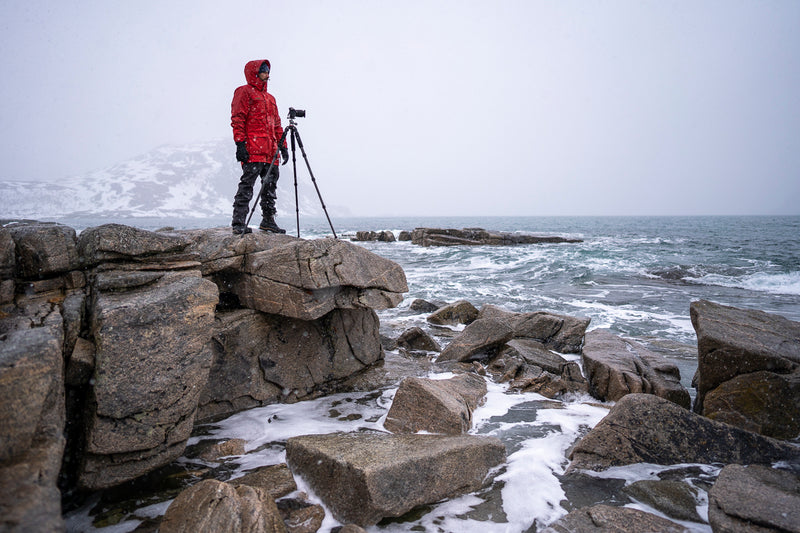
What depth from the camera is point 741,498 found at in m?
3.24

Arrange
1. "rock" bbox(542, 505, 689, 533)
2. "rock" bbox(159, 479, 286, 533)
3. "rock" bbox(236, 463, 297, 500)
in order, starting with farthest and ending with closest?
1. "rock" bbox(236, 463, 297, 500)
2. "rock" bbox(542, 505, 689, 533)
3. "rock" bbox(159, 479, 286, 533)

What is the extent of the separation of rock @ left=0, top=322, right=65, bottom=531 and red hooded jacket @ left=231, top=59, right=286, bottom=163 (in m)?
4.52

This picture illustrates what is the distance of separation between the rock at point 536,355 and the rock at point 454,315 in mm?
3157

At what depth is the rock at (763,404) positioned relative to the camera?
4.85m

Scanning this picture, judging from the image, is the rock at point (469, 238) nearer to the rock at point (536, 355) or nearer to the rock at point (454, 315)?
the rock at point (454, 315)

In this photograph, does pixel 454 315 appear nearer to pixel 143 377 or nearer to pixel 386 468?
pixel 386 468

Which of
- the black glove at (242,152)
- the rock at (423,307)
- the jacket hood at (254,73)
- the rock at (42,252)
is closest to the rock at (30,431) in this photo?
the rock at (42,252)

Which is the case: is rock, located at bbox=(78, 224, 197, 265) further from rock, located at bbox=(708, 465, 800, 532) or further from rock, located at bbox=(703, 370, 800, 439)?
rock, located at bbox=(703, 370, 800, 439)

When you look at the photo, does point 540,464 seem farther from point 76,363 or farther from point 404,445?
point 76,363

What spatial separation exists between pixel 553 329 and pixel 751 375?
14.2ft

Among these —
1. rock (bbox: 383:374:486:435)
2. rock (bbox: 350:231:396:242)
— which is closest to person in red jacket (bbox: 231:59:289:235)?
rock (bbox: 383:374:486:435)

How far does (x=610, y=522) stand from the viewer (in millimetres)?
3209

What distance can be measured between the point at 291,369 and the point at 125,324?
286 cm

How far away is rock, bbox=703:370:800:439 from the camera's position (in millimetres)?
4852
